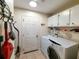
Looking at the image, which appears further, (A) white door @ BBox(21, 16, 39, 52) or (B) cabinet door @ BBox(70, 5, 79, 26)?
(A) white door @ BBox(21, 16, 39, 52)

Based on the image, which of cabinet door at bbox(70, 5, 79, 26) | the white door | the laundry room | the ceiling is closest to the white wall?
the laundry room

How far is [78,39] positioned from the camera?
2205mm

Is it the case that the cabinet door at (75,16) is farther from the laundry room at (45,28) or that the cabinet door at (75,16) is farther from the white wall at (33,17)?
the white wall at (33,17)

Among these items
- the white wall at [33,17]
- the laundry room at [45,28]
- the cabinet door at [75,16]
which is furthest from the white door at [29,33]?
the cabinet door at [75,16]

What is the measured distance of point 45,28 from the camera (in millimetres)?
4070

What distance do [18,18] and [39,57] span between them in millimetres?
2084

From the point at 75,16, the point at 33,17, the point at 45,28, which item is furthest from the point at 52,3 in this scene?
the point at 45,28

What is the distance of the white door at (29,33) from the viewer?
3482 mm

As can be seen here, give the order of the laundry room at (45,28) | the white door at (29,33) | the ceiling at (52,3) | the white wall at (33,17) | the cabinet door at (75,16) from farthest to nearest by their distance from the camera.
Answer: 1. the white door at (29,33)
2. the white wall at (33,17)
3. the ceiling at (52,3)
4. the laundry room at (45,28)
5. the cabinet door at (75,16)

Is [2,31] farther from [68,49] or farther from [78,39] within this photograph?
[78,39]

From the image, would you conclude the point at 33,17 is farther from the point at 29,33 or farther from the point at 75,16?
the point at 75,16

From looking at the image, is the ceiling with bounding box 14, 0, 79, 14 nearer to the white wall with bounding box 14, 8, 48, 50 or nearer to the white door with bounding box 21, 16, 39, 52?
the white wall with bounding box 14, 8, 48, 50

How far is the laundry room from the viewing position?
2.01 meters

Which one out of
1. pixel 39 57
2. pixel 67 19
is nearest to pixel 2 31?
pixel 67 19
